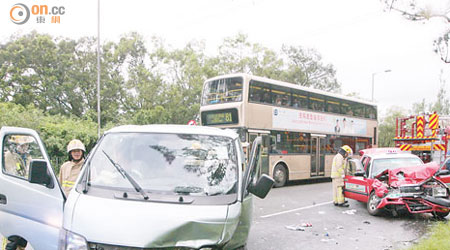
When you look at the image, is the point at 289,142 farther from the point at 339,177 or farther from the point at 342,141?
the point at 339,177

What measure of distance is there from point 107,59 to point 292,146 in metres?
20.6

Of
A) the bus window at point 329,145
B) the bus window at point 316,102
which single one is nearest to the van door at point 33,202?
the bus window at point 316,102

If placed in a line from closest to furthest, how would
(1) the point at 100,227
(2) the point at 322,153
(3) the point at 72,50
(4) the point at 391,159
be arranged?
(1) the point at 100,227, (4) the point at 391,159, (2) the point at 322,153, (3) the point at 72,50

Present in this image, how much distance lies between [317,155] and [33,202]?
48.3 feet

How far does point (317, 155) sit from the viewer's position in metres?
17.2

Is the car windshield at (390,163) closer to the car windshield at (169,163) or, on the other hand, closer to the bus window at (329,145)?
the car windshield at (169,163)

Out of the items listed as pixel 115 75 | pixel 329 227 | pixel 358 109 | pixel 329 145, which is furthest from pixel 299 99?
pixel 115 75

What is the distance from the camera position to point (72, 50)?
1171 inches

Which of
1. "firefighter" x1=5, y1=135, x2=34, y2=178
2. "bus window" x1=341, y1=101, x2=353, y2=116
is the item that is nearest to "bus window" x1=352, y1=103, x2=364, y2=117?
"bus window" x1=341, y1=101, x2=353, y2=116

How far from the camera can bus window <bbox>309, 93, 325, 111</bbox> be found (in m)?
16.8

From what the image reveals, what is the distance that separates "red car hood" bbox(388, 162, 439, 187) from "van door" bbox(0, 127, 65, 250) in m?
6.99

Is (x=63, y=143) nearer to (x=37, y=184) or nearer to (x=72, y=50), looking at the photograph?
(x=37, y=184)

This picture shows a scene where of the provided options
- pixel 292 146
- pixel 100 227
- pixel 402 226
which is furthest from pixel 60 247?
pixel 292 146

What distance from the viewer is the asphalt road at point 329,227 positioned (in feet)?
21.1
